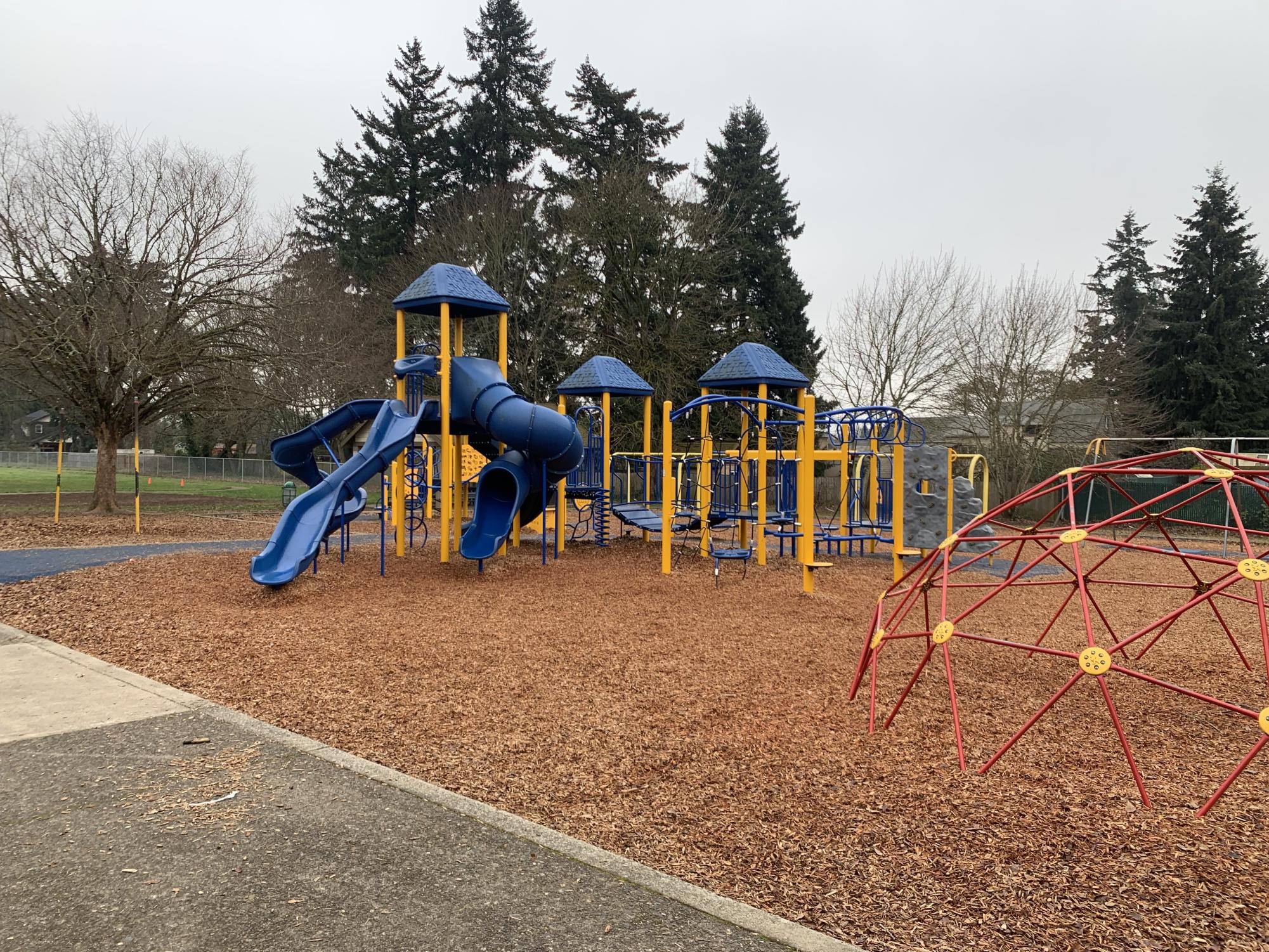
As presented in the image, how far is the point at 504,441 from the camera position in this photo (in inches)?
484

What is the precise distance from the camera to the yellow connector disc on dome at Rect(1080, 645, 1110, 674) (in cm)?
382

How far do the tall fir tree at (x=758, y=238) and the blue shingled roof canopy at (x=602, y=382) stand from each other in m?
17.0

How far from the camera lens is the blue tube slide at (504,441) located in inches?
478

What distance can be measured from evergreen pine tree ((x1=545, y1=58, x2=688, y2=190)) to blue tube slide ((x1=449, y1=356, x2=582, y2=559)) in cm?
2211

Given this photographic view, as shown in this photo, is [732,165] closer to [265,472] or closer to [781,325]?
[781,325]

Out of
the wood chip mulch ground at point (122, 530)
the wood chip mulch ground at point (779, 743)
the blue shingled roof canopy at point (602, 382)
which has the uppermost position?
the blue shingled roof canopy at point (602, 382)

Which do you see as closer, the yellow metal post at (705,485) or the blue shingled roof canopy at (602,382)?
the yellow metal post at (705,485)

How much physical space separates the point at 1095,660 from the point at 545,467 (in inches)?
375

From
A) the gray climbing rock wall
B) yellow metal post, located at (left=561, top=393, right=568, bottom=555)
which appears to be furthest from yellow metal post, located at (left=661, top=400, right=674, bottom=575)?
the gray climbing rock wall

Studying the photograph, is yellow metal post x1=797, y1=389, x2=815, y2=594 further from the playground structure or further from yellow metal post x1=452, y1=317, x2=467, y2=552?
yellow metal post x1=452, y1=317, x2=467, y2=552

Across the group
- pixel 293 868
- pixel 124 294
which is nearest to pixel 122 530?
pixel 124 294

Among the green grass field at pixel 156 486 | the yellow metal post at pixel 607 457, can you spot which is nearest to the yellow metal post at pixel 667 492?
the yellow metal post at pixel 607 457

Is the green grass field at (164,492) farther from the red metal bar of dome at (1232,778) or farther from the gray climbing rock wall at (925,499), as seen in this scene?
the red metal bar of dome at (1232,778)

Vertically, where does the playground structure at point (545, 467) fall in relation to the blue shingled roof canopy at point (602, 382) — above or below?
below
